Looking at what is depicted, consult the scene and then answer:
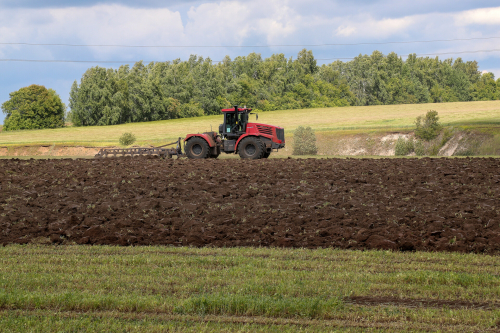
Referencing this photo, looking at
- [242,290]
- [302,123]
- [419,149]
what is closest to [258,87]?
[302,123]

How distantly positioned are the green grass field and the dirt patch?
1 centimetres

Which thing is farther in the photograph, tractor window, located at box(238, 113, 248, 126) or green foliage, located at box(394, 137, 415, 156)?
green foliage, located at box(394, 137, 415, 156)

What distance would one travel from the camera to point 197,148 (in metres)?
25.9

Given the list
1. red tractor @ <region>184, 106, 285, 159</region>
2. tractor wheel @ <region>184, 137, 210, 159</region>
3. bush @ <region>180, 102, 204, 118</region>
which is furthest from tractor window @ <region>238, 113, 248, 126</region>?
bush @ <region>180, 102, 204, 118</region>

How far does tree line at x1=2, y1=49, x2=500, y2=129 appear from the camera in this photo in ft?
267

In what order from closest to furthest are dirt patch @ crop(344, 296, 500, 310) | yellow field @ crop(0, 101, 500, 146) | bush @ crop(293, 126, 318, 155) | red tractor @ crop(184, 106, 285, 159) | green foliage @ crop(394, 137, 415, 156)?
dirt patch @ crop(344, 296, 500, 310) → red tractor @ crop(184, 106, 285, 159) → green foliage @ crop(394, 137, 415, 156) → bush @ crop(293, 126, 318, 155) → yellow field @ crop(0, 101, 500, 146)

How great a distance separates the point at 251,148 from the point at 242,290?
18.8 meters

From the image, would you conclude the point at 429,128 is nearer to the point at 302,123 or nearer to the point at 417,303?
the point at 302,123

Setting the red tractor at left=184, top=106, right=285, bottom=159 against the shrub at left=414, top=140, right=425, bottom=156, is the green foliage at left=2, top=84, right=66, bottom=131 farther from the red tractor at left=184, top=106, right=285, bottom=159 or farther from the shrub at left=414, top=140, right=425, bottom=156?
the shrub at left=414, top=140, right=425, bottom=156

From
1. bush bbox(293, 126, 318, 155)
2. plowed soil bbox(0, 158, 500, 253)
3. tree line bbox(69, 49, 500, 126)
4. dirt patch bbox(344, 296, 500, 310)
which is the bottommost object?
dirt patch bbox(344, 296, 500, 310)

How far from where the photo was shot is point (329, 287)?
6.42m

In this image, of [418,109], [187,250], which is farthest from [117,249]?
[418,109]

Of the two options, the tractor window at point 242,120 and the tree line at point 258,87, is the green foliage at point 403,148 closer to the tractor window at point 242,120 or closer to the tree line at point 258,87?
the tractor window at point 242,120

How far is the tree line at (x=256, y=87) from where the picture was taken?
81438mm
